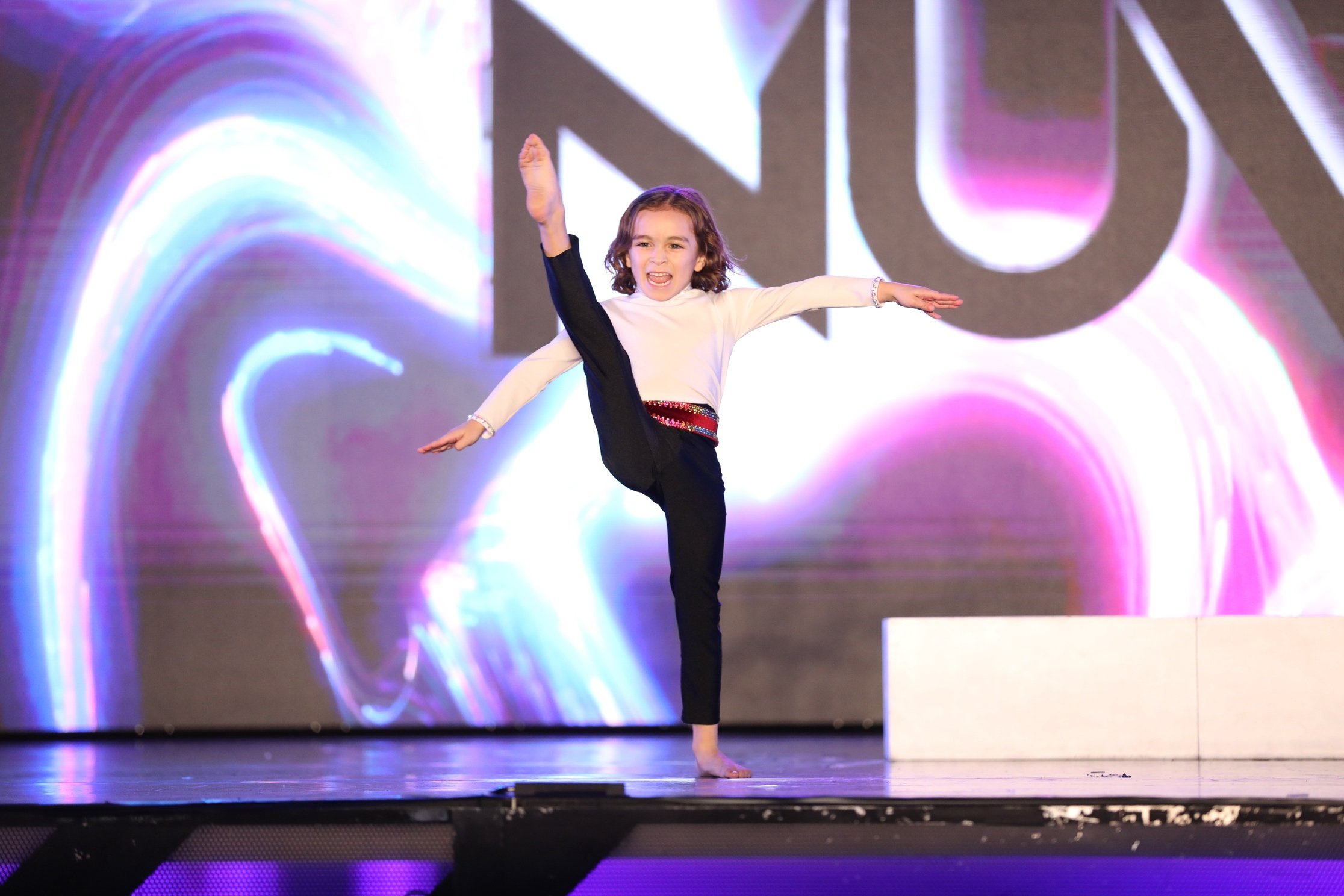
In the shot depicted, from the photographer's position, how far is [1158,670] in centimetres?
262

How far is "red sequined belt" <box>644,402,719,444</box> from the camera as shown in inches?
90.6

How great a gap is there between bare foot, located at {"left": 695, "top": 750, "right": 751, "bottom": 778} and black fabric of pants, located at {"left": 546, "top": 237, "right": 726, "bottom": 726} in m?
0.06

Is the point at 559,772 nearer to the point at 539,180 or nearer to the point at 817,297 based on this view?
→ the point at 817,297

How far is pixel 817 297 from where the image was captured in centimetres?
240

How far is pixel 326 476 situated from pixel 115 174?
1.16 meters

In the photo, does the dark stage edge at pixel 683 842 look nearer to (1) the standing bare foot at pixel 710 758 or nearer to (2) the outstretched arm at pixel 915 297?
(1) the standing bare foot at pixel 710 758

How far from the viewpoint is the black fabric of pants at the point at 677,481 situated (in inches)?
85.9

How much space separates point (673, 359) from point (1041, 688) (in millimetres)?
1061

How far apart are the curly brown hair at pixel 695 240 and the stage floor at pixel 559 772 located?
958mm

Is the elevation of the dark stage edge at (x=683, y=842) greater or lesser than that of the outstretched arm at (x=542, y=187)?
lesser

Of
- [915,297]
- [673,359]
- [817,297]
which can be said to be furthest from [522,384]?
[915,297]

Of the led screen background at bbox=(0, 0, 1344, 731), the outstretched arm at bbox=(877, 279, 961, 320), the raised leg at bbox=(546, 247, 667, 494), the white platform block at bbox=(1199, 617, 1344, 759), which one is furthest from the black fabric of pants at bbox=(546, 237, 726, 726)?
the led screen background at bbox=(0, 0, 1344, 731)

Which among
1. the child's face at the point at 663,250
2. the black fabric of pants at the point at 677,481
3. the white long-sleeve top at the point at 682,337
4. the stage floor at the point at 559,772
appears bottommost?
the stage floor at the point at 559,772

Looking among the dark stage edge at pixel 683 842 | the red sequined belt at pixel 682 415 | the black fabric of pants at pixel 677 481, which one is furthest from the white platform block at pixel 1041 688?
the dark stage edge at pixel 683 842
